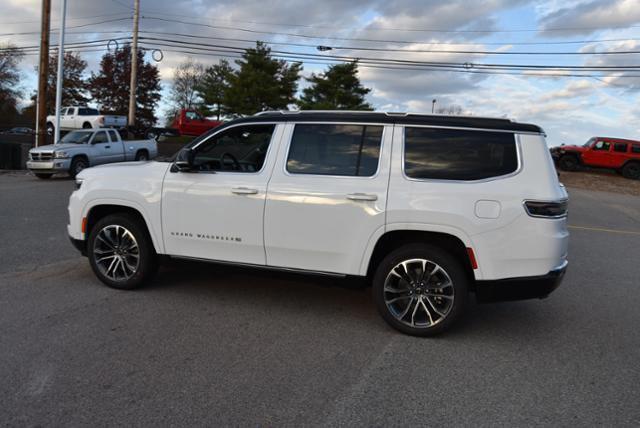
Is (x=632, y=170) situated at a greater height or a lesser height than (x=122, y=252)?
greater

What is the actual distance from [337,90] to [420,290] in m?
39.8

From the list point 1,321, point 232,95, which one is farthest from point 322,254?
point 232,95

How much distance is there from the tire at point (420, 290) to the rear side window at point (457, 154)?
2.19ft

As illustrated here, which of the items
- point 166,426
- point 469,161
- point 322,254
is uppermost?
point 469,161

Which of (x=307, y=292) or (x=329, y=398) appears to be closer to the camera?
(x=329, y=398)

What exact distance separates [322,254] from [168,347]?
4.92 feet

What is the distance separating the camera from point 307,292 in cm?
563

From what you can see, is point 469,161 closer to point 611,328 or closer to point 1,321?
point 611,328

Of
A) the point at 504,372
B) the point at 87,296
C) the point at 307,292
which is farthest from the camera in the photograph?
the point at 307,292

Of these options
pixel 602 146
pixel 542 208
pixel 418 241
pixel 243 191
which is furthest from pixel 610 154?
pixel 243 191

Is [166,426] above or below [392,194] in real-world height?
below

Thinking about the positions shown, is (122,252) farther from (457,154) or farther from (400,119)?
(457,154)

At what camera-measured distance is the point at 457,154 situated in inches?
172

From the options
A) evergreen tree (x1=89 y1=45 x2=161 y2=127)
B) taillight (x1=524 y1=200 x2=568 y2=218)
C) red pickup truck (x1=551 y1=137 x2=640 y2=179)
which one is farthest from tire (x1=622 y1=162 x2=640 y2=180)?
evergreen tree (x1=89 y1=45 x2=161 y2=127)
